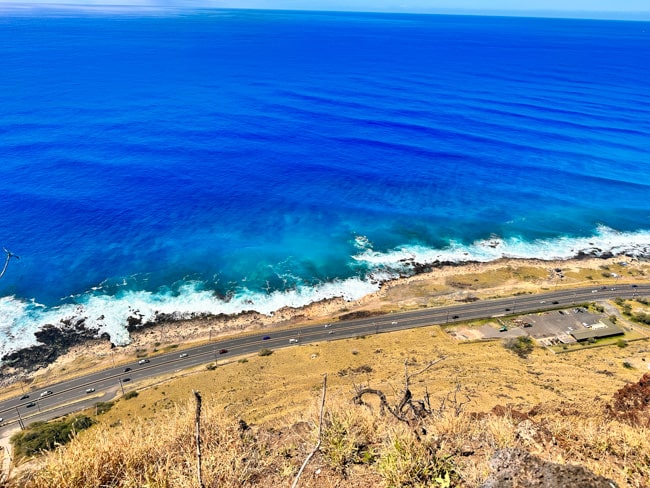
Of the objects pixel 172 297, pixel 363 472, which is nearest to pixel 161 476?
pixel 363 472

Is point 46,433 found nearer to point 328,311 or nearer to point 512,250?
point 328,311

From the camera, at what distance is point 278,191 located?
9806cm

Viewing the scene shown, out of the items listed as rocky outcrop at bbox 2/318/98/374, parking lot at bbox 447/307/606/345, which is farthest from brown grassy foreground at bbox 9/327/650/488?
rocky outcrop at bbox 2/318/98/374

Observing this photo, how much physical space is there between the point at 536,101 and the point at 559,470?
180m

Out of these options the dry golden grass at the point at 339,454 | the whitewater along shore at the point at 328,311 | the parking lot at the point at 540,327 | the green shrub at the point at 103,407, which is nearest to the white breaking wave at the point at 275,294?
the whitewater along shore at the point at 328,311

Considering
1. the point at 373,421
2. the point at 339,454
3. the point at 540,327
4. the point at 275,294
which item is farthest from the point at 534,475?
the point at 275,294

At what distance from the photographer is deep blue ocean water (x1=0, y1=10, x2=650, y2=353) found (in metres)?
70.9

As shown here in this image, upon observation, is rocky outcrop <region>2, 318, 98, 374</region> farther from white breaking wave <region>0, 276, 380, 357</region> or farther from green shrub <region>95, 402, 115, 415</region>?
green shrub <region>95, 402, 115, 415</region>

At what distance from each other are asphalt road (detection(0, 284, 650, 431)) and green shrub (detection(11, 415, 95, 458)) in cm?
341

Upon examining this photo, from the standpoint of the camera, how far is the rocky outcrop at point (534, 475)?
11375 mm

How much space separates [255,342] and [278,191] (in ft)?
156

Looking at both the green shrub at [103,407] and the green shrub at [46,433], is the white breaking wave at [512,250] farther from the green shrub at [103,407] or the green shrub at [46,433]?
the green shrub at [46,433]

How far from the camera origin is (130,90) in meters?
162

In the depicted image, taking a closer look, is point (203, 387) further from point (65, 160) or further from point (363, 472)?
point (65, 160)
